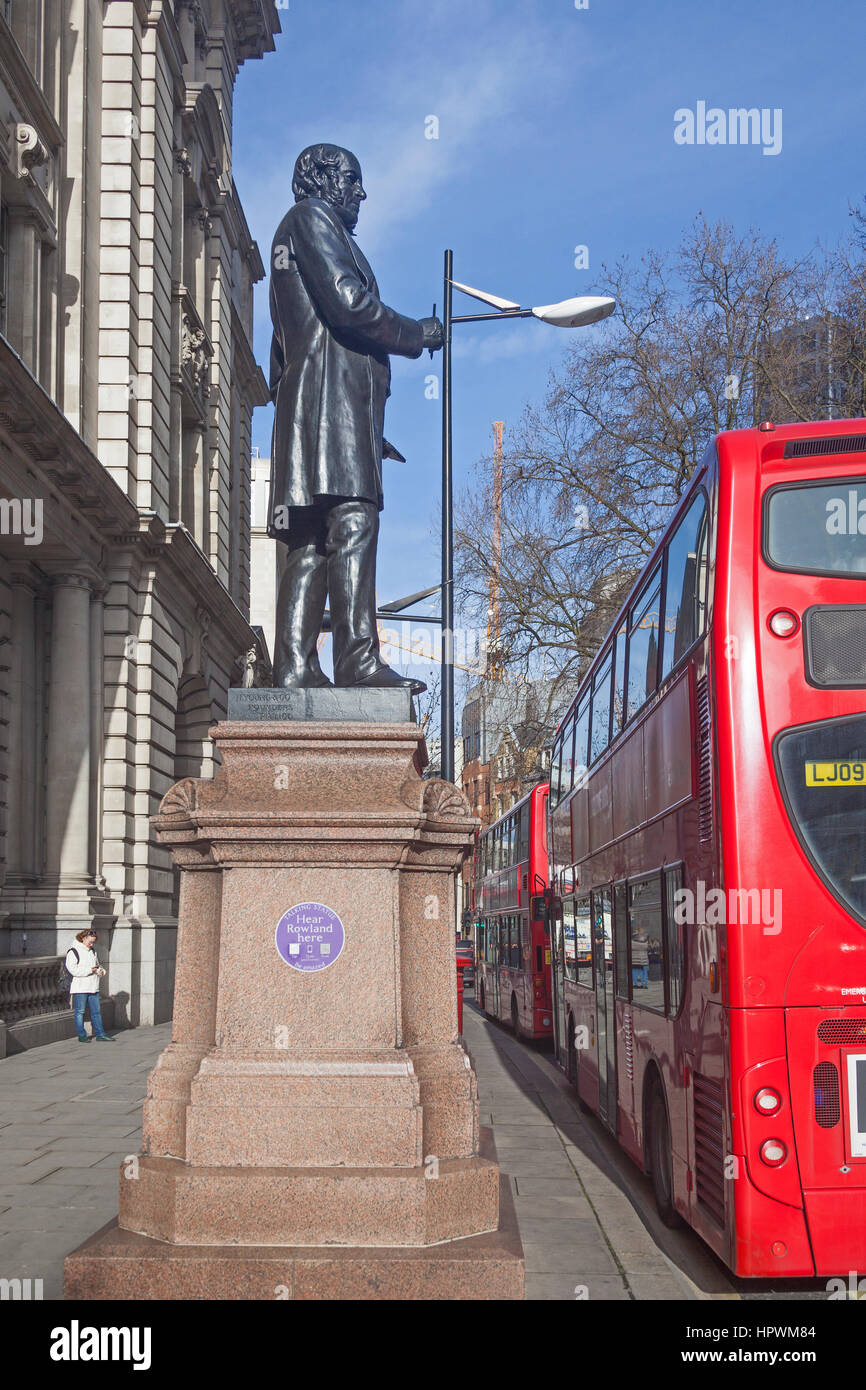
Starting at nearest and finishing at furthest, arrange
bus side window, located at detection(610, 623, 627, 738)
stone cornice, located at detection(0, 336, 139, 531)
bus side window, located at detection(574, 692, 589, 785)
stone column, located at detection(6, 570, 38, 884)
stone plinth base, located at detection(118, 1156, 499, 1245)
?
stone plinth base, located at detection(118, 1156, 499, 1245)
bus side window, located at detection(610, 623, 627, 738)
bus side window, located at detection(574, 692, 589, 785)
stone cornice, located at detection(0, 336, 139, 531)
stone column, located at detection(6, 570, 38, 884)

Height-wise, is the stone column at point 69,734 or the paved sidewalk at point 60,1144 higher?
the stone column at point 69,734

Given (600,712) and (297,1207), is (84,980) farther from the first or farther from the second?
(297,1207)

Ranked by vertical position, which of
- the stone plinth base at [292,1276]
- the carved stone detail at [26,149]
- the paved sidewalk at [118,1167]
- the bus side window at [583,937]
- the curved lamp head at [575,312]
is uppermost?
the carved stone detail at [26,149]

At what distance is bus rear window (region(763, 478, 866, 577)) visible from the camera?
21.7 feet

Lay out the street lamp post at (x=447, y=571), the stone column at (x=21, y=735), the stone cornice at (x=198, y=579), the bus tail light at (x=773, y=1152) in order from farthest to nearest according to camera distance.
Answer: the stone cornice at (x=198, y=579)
the stone column at (x=21, y=735)
the street lamp post at (x=447, y=571)
the bus tail light at (x=773, y=1152)

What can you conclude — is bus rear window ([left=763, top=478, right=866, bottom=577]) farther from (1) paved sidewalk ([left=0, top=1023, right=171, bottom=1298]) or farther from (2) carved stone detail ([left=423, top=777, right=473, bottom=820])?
(1) paved sidewalk ([left=0, top=1023, right=171, bottom=1298])

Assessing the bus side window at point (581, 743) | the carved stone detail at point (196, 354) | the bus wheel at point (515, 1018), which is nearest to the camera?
the bus side window at point (581, 743)

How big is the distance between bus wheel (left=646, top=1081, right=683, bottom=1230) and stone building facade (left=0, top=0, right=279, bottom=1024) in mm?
11071

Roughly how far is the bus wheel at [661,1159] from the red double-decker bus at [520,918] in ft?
37.0

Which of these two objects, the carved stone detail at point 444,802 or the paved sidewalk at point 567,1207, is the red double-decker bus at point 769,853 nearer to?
Result: the paved sidewalk at point 567,1207

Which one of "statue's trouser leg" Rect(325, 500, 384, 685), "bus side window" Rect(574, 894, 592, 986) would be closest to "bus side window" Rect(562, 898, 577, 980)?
"bus side window" Rect(574, 894, 592, 986)

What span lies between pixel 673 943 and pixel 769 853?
62.0 inches

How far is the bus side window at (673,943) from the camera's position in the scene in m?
7.42

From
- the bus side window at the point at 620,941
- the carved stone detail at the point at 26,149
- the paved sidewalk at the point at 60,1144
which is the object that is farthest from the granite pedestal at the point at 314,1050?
the carved stone detail at the point at 26,149
